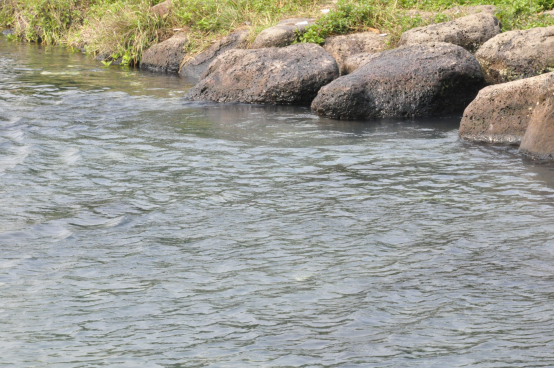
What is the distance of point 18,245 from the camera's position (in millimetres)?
5273

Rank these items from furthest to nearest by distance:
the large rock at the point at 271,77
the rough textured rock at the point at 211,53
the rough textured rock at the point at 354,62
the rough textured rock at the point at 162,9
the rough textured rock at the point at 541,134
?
the rough textured rock at the point at 162,9 < the rough textured rock at the point at 211,53 < the rough textured rock at the point at 354,62 < the large rock at the point at 271,77 < the rough textured rock at the point at 541,134

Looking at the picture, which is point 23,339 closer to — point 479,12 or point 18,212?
point 18,212

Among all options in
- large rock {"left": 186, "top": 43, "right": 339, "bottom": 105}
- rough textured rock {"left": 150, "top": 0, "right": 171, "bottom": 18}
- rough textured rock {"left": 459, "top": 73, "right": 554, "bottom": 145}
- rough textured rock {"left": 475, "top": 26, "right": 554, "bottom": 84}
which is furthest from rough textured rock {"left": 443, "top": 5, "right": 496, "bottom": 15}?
rough textured rock {"left": 150, "top": 0, "right": 171, "bottom": 18}

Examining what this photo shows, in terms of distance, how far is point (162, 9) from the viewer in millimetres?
16766

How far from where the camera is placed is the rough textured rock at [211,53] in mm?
14555

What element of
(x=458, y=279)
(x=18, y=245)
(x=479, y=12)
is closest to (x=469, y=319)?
(x=458, y=279)

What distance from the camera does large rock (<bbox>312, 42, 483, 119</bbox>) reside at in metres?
10.0

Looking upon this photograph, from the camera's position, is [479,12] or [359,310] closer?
[359,310]

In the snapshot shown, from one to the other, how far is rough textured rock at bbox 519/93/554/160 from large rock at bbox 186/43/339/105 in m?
3.97

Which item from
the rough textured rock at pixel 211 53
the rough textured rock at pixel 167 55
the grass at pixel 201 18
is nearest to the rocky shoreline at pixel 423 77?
the grass at pixel 201 18

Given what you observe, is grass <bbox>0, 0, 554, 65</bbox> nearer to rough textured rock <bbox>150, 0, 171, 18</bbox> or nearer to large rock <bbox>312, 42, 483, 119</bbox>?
rough textured rock <bbox>150, 0, 171, 18</bbox>

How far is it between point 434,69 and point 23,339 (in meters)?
7.47

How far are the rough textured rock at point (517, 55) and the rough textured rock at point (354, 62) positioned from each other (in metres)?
1.85

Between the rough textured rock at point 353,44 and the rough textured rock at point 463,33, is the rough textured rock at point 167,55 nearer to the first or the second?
the rough textured rock at point 353,44
